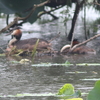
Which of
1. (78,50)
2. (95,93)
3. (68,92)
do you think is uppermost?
(95,93)

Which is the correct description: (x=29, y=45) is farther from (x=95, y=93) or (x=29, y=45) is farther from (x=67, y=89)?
(x=95, y=93)

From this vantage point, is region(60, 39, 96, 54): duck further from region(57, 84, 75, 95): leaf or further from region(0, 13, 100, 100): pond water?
region(57, 84, 75, 95): leaf

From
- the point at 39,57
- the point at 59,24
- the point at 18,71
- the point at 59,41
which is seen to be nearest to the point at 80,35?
the point at 59,41

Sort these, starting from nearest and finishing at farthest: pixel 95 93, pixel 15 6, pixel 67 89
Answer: pixel 95 93 < pixel 67 89 < pixel 15 6

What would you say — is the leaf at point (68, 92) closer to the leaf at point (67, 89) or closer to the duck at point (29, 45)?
the leaf at point (67, 89)

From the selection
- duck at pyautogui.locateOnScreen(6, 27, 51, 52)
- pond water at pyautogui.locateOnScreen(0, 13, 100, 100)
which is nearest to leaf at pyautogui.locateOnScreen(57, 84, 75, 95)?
pond water at pyautogui.locateOnScreen(0, 13, 100, 100)

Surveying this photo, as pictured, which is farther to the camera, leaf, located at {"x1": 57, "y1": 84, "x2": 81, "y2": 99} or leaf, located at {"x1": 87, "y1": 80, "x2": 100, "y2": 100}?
leaf, located at {"x1": 57, "y1": 84, "x2": 81, "y2": 99}

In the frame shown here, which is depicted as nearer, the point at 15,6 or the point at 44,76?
the point at 44,76

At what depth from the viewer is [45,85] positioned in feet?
16.8

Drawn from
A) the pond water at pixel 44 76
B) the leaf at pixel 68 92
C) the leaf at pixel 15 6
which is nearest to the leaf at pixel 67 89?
the leaf at pixel 68 92

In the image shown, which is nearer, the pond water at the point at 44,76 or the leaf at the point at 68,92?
the leaf at the point at 68,92

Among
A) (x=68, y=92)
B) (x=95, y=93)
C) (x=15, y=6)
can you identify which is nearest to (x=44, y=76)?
(x=68, y=92)

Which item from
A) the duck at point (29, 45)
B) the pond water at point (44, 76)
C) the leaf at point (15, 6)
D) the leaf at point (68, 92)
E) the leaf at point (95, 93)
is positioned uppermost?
the leaf at point (15, 6)

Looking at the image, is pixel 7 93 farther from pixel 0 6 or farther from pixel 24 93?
pixel 0 6
